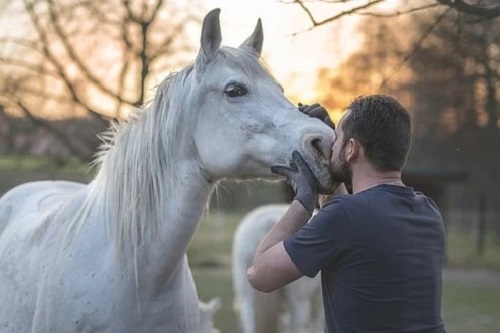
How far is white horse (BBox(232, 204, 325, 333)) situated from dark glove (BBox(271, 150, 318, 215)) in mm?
4211

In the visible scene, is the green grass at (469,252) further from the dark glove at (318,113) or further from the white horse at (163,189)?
the dark glove at (318,113)

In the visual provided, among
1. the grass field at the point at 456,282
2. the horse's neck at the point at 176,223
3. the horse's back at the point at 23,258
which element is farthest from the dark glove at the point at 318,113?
the grass field at the point at 456,282

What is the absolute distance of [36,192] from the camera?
4.59 m

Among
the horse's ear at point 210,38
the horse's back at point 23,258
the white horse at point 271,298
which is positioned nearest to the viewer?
the horse's ear at point 210,38

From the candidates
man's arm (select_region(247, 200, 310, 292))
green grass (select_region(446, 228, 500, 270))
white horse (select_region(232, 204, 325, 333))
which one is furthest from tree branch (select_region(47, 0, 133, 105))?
green grass (select_region(446, 228, 500, 270))

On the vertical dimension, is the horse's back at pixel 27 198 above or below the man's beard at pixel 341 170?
below

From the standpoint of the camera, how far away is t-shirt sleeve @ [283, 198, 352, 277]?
2.25m

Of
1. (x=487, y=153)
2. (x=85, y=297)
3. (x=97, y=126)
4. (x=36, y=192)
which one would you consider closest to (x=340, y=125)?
(x=85, y=297)

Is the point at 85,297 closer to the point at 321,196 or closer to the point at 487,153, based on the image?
the point at 321,196

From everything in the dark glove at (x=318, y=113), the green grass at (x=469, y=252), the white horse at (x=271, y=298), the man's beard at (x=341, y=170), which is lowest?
the green grass at (x=469, y=252)

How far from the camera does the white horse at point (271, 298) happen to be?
693 cm

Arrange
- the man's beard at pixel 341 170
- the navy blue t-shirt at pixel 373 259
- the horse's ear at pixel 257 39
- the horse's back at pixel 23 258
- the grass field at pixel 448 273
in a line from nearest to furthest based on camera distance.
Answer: the navy blue t-shirt at pixel 373 259
the man's beard at pixel 341 170
the horse's ear at pixel 257 39
the horse's back at pixel 23 258
the grass field at pixel 448 273

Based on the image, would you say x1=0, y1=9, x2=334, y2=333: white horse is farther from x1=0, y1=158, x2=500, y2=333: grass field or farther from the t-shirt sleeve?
x1=0, y1=158, x2=500, y2=333: grass field

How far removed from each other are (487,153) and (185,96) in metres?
16.7
